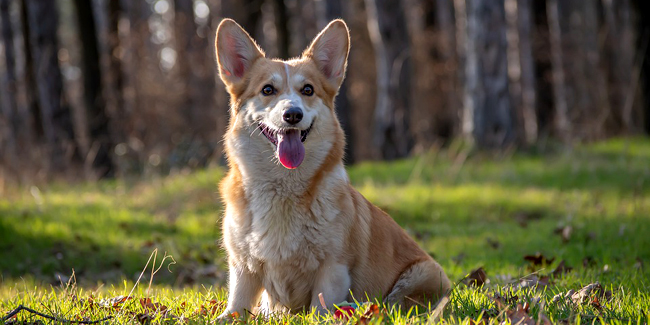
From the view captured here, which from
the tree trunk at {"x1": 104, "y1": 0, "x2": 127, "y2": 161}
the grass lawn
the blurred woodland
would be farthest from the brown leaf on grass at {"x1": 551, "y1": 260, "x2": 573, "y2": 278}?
the tree trunk at {"x1": 104, "y1": 0, "x2": 127, "y2": 161}

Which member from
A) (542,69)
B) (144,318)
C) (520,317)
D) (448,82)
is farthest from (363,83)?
(520,317)

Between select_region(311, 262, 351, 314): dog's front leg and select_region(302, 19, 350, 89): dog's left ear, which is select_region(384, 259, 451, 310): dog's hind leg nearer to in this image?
select_region(311, 262, 351, 314): dog's front leg

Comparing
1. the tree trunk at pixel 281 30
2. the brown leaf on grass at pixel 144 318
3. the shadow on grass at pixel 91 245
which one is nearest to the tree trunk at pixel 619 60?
the tree trunk at pixel 281 30

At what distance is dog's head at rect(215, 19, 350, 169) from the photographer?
3811 millimetres

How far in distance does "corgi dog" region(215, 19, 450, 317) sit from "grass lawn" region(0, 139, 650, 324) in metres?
0.30

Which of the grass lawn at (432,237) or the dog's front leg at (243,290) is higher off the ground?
the dog's front leg at (243,290)

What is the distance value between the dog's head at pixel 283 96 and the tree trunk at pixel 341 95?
7066 mm

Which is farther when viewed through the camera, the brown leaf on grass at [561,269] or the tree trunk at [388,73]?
the tree trunk at [388,73]

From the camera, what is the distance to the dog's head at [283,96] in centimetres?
381

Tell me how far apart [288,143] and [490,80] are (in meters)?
7.83

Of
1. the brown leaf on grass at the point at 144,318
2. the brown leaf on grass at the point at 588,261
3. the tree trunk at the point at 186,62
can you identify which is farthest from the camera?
the tree trunk at the point at 186,62

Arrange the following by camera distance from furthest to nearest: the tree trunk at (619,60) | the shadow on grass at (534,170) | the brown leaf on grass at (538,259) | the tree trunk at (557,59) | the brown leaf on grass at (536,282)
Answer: the tree trunk at (557,59) → the tree trunk at (619,60) → the shadow on grass at (534,170) → the brown leaf on grass at (538,259) → the brown leaf on grass at (536,282)

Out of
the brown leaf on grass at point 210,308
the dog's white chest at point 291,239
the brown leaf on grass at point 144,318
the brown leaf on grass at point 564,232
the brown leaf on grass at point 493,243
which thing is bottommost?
the brown leaf on grass at point 493,243

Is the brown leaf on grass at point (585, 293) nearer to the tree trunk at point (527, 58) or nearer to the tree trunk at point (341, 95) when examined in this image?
the tree trunk at point (341, 95)
